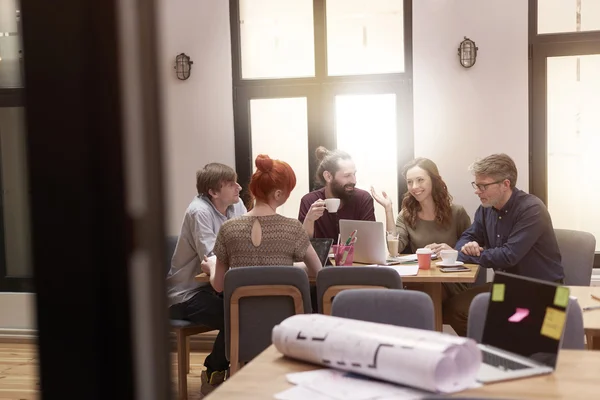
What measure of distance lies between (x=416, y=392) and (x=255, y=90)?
4086 mm

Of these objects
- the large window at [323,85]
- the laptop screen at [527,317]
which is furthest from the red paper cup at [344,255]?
the laptop screen at [527,317]

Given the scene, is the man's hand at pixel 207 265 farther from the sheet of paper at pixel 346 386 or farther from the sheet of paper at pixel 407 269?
the sheet of paper at pixel 346 386

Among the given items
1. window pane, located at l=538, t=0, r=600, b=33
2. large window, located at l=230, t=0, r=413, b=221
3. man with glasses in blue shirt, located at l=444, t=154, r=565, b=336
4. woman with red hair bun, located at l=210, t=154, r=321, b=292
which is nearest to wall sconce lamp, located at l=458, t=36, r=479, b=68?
large window, located at l=230, t=0, r=413, b=221

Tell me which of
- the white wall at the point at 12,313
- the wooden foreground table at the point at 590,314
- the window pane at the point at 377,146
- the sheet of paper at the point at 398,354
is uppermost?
the window pane at the point at 377,146

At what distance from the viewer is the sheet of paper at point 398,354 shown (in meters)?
1.67

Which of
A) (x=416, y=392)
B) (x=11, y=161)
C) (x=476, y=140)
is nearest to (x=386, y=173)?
(x=476, y=140)

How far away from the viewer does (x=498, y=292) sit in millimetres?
2004

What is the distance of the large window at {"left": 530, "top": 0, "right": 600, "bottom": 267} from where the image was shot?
506cm

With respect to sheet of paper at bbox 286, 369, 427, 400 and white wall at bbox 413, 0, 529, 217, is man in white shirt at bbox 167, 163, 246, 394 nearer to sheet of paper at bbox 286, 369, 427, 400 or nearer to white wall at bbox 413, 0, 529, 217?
white wall at bbox 413, 0, 529, 217

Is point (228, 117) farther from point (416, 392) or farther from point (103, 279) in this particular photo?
point (103, 279)

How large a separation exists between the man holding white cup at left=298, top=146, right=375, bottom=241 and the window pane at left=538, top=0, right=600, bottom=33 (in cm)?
177

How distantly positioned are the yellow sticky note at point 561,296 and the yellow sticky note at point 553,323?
2cm

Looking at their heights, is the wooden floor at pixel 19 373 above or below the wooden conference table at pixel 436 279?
below

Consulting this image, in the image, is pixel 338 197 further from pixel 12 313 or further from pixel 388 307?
pixel 12 313
